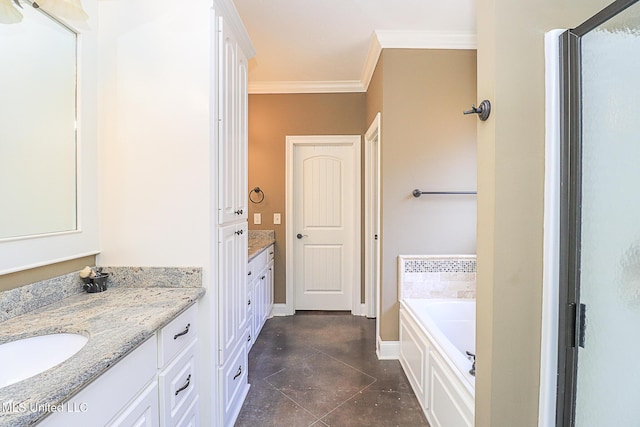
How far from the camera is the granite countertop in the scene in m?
0.67

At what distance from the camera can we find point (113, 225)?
1583mm

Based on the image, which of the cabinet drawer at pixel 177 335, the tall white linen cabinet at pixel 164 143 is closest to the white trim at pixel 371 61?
the tall white linen cabinet at pixel 164 143

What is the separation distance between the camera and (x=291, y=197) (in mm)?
3641

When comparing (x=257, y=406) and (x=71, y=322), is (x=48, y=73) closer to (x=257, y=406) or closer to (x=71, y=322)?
(x=71, y=322)

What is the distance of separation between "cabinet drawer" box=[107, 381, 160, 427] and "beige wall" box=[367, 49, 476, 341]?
186 cm

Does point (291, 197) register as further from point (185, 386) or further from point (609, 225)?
point (609, 225)

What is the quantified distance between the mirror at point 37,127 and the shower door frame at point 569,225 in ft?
6.20

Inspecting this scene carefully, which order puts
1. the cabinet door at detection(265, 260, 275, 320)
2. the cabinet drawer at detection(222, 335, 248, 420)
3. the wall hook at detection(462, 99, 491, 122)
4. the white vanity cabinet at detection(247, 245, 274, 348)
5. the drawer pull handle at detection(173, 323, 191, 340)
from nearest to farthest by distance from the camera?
the wall hook at detection(462, 99, 491, 122)
the drawer pull handle at detection(173, 323, 191, 340)
the cabinet drawer at detection(222, 335, 248, 420)
the white vanity cabinet at detection(247, 245, 274, 348)
the cabinet door at detection(265, 260, 275, 320)

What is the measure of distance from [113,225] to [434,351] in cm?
188

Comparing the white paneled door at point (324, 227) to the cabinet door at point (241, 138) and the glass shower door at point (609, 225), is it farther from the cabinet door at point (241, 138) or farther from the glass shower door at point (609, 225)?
the glass shower door at point (609, 225)

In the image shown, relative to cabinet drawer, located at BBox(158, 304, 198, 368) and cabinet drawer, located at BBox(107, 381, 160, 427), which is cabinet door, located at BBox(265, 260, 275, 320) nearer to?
cabinet drawer, located at BBox(158, 304, 198, 368)

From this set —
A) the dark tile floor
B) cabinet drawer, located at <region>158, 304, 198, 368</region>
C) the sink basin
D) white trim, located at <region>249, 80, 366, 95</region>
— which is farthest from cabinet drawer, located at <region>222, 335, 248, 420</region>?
white trim, located at <region>249, 80, 366, 95</region>

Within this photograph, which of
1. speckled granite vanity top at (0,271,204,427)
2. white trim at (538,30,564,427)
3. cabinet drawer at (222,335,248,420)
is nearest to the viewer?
speckled granite vanity top at (0,271,204,427)

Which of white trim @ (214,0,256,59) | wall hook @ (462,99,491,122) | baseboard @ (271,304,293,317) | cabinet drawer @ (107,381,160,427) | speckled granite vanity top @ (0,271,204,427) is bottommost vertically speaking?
baseboard @ (271,304,293,317)
